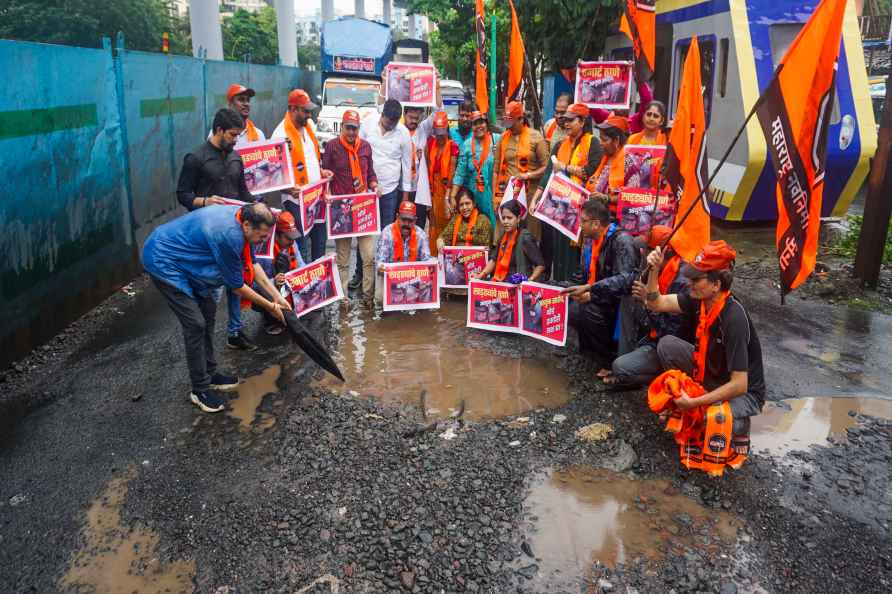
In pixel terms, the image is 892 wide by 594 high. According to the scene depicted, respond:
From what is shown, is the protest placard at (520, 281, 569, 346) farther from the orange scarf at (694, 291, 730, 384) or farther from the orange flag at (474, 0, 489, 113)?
the orange flag at (474, 0, 489, 113)

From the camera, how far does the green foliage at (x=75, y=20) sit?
2800cm

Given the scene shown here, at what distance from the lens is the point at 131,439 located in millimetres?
4637

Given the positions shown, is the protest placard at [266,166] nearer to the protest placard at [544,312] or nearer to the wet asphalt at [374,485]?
the wet asphalt at [374,485]

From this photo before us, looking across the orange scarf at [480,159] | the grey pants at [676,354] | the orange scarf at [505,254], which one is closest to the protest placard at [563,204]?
the orange scarf at [505,254]

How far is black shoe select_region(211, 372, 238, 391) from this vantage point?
5.36 m

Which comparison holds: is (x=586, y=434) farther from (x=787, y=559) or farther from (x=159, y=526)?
(x=159, y=526)

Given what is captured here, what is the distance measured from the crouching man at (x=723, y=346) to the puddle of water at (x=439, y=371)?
1.20m

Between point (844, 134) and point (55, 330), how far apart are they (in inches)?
372

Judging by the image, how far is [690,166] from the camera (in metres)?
4.83

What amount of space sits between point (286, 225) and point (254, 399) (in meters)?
1.73

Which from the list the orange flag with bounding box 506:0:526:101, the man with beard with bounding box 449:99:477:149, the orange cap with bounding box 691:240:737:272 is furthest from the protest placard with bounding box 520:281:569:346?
the orange flag with bounding box 506:0:526:101

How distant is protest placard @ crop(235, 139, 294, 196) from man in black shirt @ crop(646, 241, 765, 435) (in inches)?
152

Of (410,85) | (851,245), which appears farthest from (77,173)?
(851,245)

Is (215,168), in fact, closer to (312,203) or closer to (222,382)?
(312,203)
